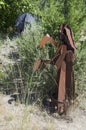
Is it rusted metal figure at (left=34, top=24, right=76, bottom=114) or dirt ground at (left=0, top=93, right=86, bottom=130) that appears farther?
rusted metal figure at (left=34, top=24, right=76, bottom=114)

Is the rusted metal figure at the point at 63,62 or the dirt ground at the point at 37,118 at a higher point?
the rusted metal figure at the point at 63,62

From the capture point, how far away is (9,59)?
6.16 m

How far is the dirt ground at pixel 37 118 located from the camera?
12.9 ft

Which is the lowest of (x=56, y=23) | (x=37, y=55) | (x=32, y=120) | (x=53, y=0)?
(x=32, y=120)

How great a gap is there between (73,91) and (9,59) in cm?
206

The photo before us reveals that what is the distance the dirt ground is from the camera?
3.92 m

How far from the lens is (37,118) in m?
4.15

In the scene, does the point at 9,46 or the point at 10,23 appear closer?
the point at 9,46

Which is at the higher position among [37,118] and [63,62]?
[63,62]

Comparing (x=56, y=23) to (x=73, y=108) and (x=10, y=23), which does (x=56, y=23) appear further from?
(x=10, y=23)

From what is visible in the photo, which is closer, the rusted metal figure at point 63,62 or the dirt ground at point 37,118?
the dirt ground at point 37,118

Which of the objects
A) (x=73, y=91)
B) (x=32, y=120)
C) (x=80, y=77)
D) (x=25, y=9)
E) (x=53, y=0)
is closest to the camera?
(x=32, y=120)

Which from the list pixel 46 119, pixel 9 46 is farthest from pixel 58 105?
pixel 9 46

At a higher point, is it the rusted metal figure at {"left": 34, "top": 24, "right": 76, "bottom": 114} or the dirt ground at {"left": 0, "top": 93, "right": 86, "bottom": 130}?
the rusted metal figure at {"left": 34, "top": 24, "right": 76, "bottom": 114}
